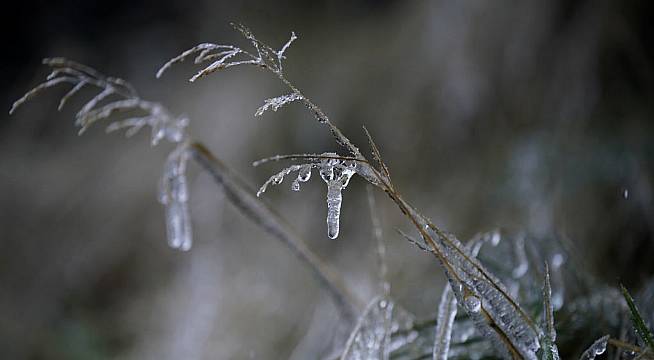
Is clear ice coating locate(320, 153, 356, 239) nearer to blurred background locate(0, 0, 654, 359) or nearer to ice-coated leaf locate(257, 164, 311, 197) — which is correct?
ice-coated leaf locate(257, 164, 311, 197)

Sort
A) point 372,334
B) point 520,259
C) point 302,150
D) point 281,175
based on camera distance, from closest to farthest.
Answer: point 281,175, point 372,334, point 520,259, point 302,150

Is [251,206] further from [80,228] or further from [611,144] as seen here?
[80,228]

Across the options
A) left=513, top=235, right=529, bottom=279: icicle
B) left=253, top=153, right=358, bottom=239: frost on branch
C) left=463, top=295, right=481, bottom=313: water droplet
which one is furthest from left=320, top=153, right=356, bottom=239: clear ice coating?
left=513, top=235, right=529, bottom=279: icicle

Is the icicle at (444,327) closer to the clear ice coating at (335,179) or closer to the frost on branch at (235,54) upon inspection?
the clear ice coating at (335,179)

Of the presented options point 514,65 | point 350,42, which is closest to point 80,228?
point 350,42

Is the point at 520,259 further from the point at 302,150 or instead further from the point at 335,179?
the point at 302,150

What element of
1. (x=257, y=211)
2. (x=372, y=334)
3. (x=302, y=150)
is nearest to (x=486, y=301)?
(x=372, y=334)
